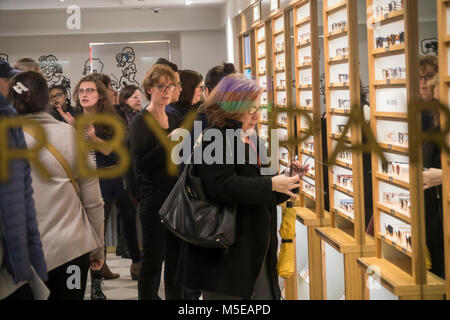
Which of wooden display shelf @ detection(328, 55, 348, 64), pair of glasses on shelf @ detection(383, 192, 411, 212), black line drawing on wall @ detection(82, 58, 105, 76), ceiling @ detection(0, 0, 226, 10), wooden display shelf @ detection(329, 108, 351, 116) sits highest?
ceiling @ detection(0, 0, 226, 10)

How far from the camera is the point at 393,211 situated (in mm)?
3467

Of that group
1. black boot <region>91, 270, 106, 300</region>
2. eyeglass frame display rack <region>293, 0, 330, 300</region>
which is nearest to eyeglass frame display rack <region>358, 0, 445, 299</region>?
eyeglass frame display rack <region>293, 0, 330, 300</region>

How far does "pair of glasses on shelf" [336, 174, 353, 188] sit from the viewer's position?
432cm

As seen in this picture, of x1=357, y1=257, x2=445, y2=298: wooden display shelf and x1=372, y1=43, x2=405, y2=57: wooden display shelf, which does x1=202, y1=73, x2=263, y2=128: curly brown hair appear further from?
x1=357, y1=257, x2=445, y2=298: wooden display shelf

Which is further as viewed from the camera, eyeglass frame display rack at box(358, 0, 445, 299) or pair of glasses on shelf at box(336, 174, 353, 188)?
pair of glasses on shelf at box(336, 174, 353, 188)

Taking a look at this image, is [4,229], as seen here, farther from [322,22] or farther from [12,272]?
[322,22]

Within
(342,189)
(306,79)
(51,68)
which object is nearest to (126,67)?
(51,68)

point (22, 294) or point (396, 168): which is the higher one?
point (396, 168)

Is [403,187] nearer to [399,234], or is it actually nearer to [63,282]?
[399,234]

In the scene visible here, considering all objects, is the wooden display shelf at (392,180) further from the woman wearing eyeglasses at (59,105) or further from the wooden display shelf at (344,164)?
the woman wearing eyeglasses at (59,105)

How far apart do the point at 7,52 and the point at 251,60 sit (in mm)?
4331

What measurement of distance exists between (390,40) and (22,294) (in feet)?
6.48

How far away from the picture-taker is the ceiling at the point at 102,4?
9039 mm

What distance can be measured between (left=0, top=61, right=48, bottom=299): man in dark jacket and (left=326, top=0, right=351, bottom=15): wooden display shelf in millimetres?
2238
